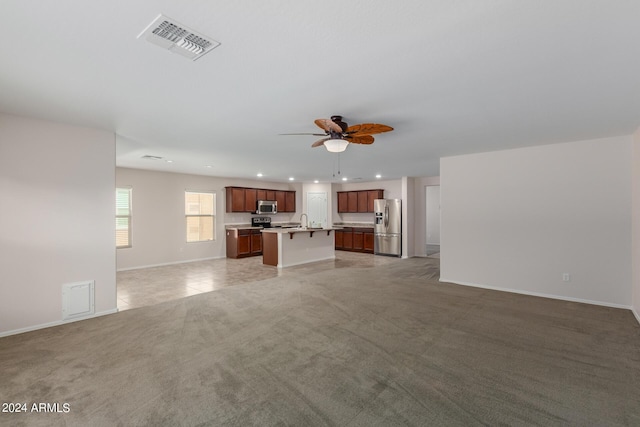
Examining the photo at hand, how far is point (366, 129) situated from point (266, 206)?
23.1 feet

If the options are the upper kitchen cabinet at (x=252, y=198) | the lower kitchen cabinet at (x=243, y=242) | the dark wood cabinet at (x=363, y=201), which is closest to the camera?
the lower kitchen cabinet at (x=243, y=242)

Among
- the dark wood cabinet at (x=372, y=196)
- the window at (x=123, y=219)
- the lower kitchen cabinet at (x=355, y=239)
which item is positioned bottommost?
the lower kitchen cabinet at (x=355, y=239)

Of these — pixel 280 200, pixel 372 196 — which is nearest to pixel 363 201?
pixel 372 196

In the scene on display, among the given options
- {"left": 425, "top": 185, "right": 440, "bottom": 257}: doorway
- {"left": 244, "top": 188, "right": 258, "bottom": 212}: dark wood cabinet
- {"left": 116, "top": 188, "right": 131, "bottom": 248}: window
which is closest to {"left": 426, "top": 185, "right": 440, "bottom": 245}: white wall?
{"left": 425, "top": 185, "right": 440, "bottom": 257}: doorway

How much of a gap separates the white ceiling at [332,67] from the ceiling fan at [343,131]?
0.54 ft

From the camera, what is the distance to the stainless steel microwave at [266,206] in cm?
972

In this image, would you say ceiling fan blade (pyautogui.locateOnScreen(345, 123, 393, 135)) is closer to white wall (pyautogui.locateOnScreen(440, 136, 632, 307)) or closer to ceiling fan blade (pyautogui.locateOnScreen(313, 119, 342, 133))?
ceiling fan blade (pyautogui.locateOnScreen(313, 119, 342, 133))

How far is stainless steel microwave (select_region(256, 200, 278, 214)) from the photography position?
9.72 m

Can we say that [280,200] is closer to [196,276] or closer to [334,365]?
[196,276]

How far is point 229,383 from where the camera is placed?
244 centimetres

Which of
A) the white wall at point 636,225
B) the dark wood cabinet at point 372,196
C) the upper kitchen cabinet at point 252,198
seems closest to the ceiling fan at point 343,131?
the white wall at point 636,225

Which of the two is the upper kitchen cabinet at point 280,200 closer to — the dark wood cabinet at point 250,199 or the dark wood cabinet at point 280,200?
the dark wood cabinet at point 280,200

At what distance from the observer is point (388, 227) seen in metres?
9.66

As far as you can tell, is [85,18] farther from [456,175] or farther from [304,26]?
[456,175]
